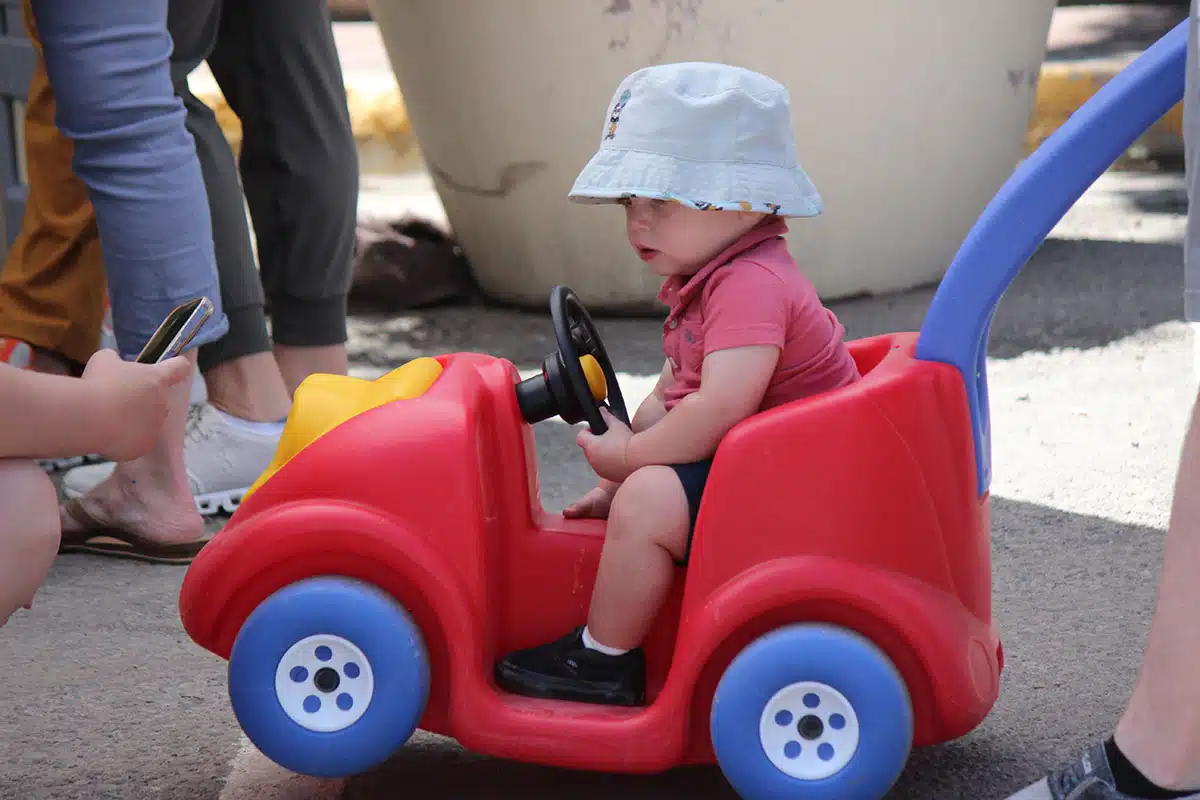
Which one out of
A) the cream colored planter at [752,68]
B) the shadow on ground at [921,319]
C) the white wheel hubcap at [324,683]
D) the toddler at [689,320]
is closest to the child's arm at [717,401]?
the toddler at [689,320]

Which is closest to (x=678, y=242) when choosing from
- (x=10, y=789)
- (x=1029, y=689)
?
(x=1029, y=689)

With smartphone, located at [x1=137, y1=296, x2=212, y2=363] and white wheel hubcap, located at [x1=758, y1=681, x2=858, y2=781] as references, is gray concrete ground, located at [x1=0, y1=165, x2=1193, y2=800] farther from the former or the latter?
smartphone, located at [x1=137, y1=296, x2=212, y2=363]

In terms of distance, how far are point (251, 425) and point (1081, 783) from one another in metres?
1.34

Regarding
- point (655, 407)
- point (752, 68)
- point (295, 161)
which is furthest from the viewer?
point (752, 68)

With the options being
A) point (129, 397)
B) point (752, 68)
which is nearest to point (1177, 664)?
point (129, 397)

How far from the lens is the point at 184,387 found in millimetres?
1871

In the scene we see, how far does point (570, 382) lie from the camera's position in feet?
4.50

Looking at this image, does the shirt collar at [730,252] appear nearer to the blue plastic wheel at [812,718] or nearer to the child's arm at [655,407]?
the child's arm at [655,407]

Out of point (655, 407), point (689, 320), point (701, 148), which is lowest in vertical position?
point (655, 407)

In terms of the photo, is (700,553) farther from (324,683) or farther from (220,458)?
(220,458)

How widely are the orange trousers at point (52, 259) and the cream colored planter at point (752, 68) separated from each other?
4.13 ft

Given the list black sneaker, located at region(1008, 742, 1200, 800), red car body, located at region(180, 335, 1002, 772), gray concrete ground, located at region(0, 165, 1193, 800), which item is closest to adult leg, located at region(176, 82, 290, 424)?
gray concrete ground, located at region(0, 165, 1193, 800)

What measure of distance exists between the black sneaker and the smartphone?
0.80m

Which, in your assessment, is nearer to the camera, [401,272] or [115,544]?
[115,544]
